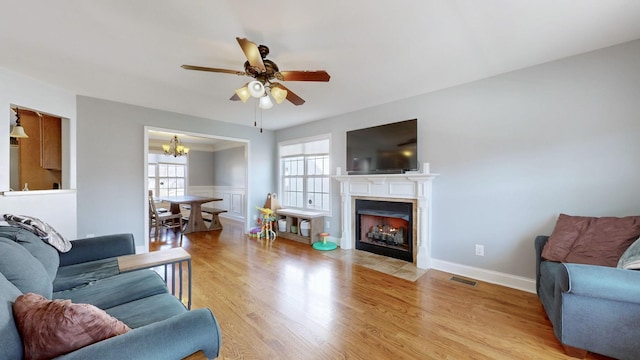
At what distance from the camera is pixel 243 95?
7.49ft

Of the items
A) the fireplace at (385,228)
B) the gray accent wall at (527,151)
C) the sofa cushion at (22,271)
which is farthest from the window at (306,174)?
the sofa cushion at (22,271)

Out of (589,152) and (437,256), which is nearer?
(589,152)

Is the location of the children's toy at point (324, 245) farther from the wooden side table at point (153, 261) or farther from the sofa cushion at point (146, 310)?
the sofa cushion at point (146, 310)

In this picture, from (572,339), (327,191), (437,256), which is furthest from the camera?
(327,191)

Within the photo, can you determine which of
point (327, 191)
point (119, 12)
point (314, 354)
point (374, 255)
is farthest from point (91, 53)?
point (374, 255)

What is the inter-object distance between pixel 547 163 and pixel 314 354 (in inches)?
116

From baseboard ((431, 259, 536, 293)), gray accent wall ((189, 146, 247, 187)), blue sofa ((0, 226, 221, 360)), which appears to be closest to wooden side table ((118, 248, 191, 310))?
blue sofa ((0, 226, 221, 360))

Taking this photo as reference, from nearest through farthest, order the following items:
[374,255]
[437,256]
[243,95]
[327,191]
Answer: [243,95], [437,256], [374,255], [327,191]

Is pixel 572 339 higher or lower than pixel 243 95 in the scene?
lower

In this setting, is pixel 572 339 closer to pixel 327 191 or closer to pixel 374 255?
pixel 374 255

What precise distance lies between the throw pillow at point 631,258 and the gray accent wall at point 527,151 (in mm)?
693

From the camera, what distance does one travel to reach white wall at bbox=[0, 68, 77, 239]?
2635 mm

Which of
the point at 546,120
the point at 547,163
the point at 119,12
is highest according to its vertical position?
the point at 119,12

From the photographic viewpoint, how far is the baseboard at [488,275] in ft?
8.79
